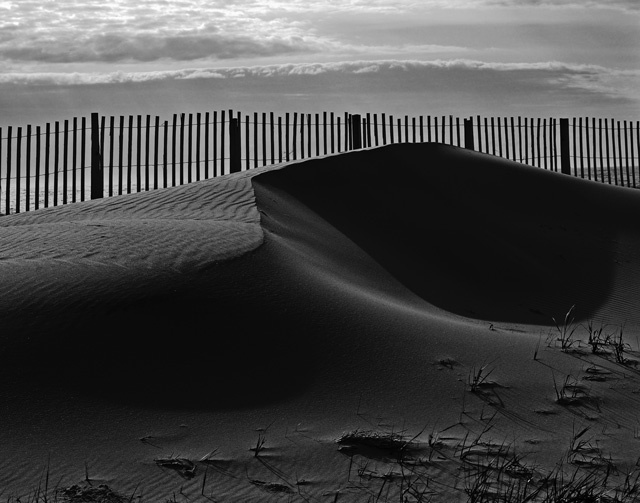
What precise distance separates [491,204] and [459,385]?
5316 mm

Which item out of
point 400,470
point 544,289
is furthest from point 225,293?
point 544,289

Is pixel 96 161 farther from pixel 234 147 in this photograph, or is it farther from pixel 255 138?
pixel 255 138

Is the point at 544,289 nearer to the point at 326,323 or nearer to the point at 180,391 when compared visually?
the point at 326,323

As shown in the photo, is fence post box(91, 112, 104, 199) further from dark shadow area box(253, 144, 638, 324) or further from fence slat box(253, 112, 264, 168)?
dark shadow area box(253, 144, 638, 324)

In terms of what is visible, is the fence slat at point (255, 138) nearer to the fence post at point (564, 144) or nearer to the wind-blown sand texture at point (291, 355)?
the fence post at point (564, 144)

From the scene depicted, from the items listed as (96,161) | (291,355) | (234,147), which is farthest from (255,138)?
(291,355)

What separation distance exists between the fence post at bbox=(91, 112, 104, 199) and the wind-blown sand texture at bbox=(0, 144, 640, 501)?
683 centimetres

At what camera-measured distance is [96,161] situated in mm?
15359

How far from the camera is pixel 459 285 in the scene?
7566 millimetres

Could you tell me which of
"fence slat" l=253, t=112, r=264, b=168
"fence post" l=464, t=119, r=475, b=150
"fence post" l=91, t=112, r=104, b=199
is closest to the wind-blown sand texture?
"fence post" l=91, t=112, r=104, b=199

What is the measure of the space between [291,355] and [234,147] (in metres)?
11.1

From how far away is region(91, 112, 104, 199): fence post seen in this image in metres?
15.3

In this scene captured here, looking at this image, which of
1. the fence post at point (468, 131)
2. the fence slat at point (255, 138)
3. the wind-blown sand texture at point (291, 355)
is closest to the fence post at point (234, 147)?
the fence slat at point (255, 138)

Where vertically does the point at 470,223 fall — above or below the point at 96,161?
above
